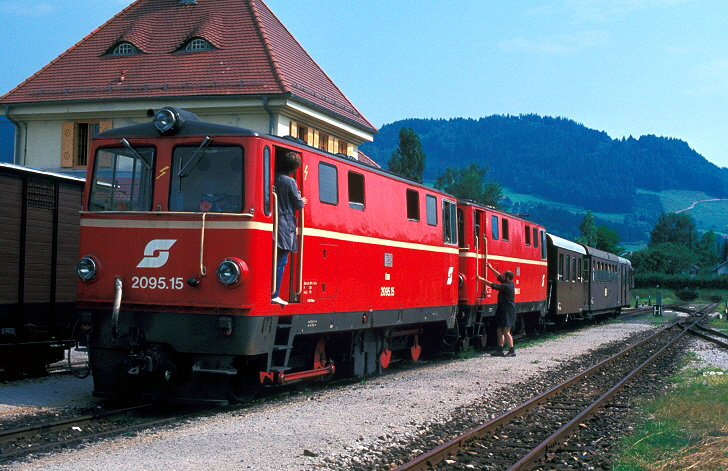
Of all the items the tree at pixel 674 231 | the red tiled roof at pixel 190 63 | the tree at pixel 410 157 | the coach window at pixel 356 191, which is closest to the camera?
the coach window at pixel 356 191

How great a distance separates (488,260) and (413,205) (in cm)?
482

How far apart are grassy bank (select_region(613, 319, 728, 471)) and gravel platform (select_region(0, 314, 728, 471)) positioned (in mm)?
1884

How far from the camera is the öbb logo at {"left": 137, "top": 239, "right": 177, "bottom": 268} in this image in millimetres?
9086

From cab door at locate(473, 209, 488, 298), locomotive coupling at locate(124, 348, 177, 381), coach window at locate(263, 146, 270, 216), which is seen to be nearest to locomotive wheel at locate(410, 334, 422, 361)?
cab door at locate(473, 209, 488, 298)

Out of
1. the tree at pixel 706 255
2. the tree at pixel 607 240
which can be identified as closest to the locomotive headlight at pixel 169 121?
the tree at pixel 607 240

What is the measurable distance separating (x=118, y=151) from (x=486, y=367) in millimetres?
8324

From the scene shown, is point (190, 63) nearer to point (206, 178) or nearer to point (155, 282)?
point (206, 178)

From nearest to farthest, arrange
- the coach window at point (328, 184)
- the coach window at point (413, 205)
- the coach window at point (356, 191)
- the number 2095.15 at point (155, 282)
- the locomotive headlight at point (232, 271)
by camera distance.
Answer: the locomotive headlight at point (232, 271) → the number 2095.15 at point (155, 282) → the coach window at point (328, 184) → the coach window at point (356, 191) → the coach window at point (413, 205)

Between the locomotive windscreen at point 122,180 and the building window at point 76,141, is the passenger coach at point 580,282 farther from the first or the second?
the locomotive windscreen at point 122,180

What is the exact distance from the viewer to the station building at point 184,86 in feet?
85.8

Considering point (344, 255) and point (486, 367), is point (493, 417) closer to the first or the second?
point (344, 255)

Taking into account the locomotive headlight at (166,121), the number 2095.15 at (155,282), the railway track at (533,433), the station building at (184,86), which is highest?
the station building at (184,86)

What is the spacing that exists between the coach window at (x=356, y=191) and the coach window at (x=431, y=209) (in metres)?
2.89

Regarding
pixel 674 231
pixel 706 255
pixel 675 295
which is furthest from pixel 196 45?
pixel 674 231
